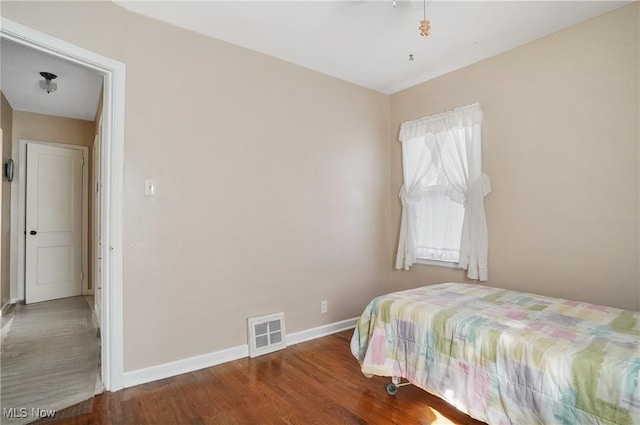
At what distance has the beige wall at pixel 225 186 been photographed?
7.44ft

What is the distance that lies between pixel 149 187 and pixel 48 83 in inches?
86.8

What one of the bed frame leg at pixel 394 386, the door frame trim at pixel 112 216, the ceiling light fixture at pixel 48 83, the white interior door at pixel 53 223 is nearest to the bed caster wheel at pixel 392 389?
the bed frame leg at pixel 394 386

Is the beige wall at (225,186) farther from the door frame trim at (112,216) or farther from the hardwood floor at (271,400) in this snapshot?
the hardwood floor at (271,400)

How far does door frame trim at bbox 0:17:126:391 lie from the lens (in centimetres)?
214

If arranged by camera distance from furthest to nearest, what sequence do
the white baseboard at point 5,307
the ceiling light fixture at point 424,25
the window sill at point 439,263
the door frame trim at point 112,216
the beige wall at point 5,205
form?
the beige wall at point 5,205
the white baseboard at point 5,307
the window sill at point 439,263
the door frame trim at point 112,216
the ceiling light fixture at point 424,25

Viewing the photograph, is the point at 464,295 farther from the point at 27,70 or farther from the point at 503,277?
the point at 27,70

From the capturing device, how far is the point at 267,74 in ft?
9.59

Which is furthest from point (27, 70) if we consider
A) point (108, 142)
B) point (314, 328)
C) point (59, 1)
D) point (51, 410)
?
point (314, 328)

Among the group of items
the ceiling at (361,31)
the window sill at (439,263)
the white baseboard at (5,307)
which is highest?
the ceiling at (361,31)

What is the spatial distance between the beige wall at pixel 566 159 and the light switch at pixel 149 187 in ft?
8.98

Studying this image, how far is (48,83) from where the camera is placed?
336 cm

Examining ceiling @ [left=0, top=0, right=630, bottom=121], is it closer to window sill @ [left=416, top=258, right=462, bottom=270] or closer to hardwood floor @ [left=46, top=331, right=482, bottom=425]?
window sill @ [left=416, top=258, right=462, bottom=270]

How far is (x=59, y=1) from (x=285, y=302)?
265 cm

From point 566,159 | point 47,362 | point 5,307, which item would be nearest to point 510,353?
point 566,159
